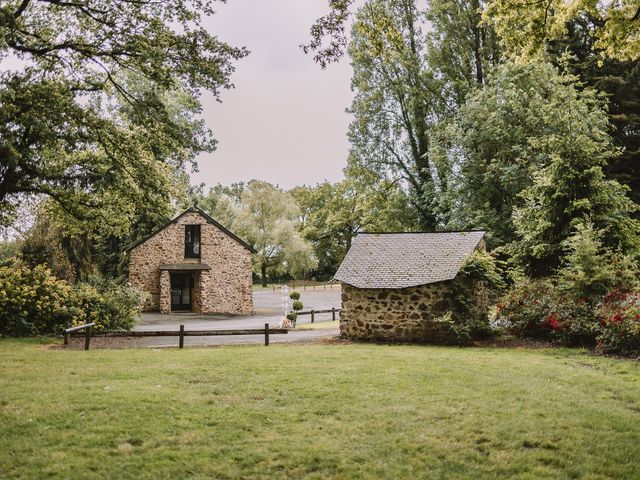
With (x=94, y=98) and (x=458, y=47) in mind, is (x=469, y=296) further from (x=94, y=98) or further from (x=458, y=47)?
(x=458, y=47)

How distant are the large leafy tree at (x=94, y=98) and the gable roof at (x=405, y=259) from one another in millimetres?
6960

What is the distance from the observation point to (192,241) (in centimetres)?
3347

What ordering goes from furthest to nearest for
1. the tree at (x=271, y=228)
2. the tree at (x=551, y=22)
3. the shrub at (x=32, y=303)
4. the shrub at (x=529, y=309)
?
the tree at (x=271, y=228) → the shrub at (x=32, y=303) → the shrub at (x=529, y=309) → the tree at (x=551, y=22)

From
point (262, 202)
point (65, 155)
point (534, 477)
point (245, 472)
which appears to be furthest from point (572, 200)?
point (262, 202)

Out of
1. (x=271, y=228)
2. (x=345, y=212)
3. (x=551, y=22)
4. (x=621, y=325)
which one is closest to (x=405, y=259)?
(x=621, y=325)

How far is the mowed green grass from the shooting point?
5.45 meters

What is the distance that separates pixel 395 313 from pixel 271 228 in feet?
130

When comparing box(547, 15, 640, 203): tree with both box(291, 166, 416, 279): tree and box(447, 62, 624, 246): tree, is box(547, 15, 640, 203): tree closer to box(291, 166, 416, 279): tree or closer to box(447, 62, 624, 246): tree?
box(447, 62, 624, 246): tree

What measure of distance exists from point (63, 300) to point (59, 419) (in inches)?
508

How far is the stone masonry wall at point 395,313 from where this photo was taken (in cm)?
1692

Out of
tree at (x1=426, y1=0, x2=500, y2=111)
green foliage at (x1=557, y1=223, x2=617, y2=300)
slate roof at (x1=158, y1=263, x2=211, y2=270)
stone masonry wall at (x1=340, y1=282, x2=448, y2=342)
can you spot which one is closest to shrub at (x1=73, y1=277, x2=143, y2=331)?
stone masonry wall at (x1=340, y1=282, x2=448, y2=342)

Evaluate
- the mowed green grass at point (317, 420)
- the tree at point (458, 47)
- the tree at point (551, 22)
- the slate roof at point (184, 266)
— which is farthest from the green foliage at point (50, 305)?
the tree at point (458, 47)

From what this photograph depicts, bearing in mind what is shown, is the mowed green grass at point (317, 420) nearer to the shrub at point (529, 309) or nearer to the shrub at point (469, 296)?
the shrub at point (529, 309)

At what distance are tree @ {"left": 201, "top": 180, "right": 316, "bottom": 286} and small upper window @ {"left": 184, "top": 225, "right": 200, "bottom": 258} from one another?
67.9 feet
